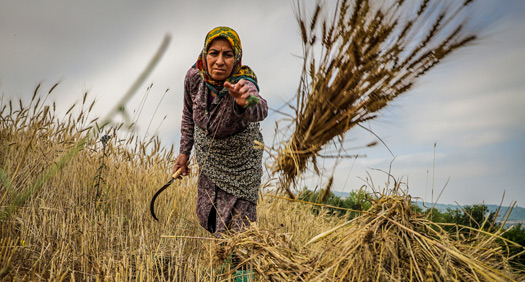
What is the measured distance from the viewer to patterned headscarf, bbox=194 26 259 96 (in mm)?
2188

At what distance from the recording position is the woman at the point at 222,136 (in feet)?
7.14

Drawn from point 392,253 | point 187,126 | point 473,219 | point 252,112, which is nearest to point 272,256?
point 392,253

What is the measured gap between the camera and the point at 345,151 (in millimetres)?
1974

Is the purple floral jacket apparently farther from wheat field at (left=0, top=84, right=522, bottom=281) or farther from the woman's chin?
wheat field at (left=0, top=84, right=522, bottom=281)

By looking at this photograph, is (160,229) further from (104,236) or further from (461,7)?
(461,7)

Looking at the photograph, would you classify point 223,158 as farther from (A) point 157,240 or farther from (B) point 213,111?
(A) point 157,240

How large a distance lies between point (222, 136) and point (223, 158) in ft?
0.51

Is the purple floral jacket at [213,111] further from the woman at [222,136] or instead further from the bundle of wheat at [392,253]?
the bundle of wheat at [392,253]

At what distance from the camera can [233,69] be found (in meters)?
2.26

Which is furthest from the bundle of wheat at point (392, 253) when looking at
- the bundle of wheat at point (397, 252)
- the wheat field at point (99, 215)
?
the wheat field at point (99, 215)

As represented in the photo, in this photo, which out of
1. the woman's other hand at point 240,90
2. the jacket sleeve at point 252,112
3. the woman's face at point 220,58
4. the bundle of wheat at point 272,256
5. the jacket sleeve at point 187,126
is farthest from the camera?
the jacket sleeve at point 187,126

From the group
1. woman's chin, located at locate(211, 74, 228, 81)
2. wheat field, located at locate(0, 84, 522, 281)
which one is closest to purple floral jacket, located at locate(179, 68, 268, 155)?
woman's chin, located at locate(211, 74, 228, 81)

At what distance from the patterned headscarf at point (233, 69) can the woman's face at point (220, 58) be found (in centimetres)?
2

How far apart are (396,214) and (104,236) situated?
1881 mm
